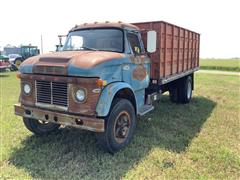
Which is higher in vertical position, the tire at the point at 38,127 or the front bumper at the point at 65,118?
the front bumper at the point at 65,118

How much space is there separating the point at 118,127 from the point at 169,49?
3137mm

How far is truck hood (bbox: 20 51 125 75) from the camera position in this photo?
4066mm

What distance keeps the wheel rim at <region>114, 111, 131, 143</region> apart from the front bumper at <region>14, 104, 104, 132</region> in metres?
0.58

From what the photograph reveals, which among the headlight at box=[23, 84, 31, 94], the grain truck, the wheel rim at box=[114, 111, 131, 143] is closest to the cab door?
the grain truck

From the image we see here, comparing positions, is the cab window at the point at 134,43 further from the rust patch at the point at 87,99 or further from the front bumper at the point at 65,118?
the front bumper at the point at 65,118

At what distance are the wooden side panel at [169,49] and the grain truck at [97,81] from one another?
0.08ft

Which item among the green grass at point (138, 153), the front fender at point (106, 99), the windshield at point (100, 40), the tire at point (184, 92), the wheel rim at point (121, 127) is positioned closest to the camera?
the green grass at point (138, 153)

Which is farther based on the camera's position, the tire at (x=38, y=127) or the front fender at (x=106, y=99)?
the tire at (x=38, y=127)

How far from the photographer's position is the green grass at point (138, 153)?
3.93 m

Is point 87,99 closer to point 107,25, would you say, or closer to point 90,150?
point 90,150

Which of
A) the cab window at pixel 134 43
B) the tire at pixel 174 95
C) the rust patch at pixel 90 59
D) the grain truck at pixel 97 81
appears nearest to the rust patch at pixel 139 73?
the grain truck at pixel 97 81

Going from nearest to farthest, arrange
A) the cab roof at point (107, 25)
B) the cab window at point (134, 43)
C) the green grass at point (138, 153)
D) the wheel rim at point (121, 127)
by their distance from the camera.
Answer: the green grass at point (138, 153), the wheel rim at point (121, 127), the cab roof at point (107, 25), the cab window at point (134, 43)

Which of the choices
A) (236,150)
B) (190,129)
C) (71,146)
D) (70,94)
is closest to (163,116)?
(190,129)

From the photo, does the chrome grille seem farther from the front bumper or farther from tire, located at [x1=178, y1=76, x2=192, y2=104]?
tire, located at [x1=178, y1=76, x2=192, y2=104]
